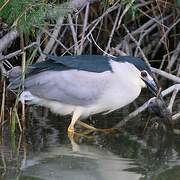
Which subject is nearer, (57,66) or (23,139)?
(23,139)

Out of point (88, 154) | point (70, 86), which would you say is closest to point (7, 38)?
point (70, 86)

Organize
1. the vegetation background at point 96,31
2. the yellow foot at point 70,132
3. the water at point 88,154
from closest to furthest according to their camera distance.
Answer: the water at point 88,154 < the yellow foot at point 70,132 < the vegetation background at point 96,31

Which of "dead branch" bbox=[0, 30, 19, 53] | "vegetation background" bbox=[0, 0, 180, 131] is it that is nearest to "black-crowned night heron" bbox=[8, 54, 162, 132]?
"vegetation background" bbox=[0, 0, 180, 131]

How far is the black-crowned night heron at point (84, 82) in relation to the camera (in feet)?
16.4

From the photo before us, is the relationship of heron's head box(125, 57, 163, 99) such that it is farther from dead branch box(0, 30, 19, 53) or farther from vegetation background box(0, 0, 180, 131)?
dead branch box(0, 30, 19, 53)

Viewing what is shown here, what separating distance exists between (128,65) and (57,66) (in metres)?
0.80

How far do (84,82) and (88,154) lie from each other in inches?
39.3

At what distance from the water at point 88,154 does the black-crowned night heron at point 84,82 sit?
1.07 feet

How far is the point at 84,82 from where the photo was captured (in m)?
5.00

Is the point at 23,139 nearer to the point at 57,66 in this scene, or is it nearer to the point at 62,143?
the point at 62,143

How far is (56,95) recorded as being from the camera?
507 cm

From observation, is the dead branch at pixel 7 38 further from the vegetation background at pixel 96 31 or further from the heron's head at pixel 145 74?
the heron's head at pixel 145 74

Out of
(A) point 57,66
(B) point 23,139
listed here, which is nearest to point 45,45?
(A) point 57,66

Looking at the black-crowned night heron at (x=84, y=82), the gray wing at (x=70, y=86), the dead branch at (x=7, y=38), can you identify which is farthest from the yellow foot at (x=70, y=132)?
the dead branch at (x=7, y=38)
